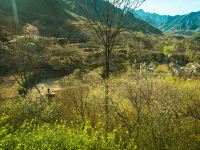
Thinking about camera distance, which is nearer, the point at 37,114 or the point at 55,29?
the point at 37,114

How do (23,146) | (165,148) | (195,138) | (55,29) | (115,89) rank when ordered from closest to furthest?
1. (23,146)
2. (165,148)
3. (195,138)
4. (115,89)
5. (55,29)

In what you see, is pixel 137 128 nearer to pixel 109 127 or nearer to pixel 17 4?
pixel 109 127

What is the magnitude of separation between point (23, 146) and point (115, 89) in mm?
12468

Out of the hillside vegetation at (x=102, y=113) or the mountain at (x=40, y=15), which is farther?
Answer: the mountain at (x=40, y=15)

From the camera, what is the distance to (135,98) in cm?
1997

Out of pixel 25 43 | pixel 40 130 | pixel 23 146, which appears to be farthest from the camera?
pixel 25 43

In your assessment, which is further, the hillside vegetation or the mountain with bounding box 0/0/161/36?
the mountain with bounding box 0/0/161/36

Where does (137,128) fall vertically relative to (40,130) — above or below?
below

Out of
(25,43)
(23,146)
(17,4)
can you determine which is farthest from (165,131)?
(17,4)

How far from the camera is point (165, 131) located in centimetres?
1605

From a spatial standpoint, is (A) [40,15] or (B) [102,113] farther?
(A) [40,15]

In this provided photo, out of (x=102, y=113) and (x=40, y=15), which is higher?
(x=40, y=15)

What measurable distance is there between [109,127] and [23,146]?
25.7ft

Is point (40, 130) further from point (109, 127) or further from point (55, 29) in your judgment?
point (55, 29)
